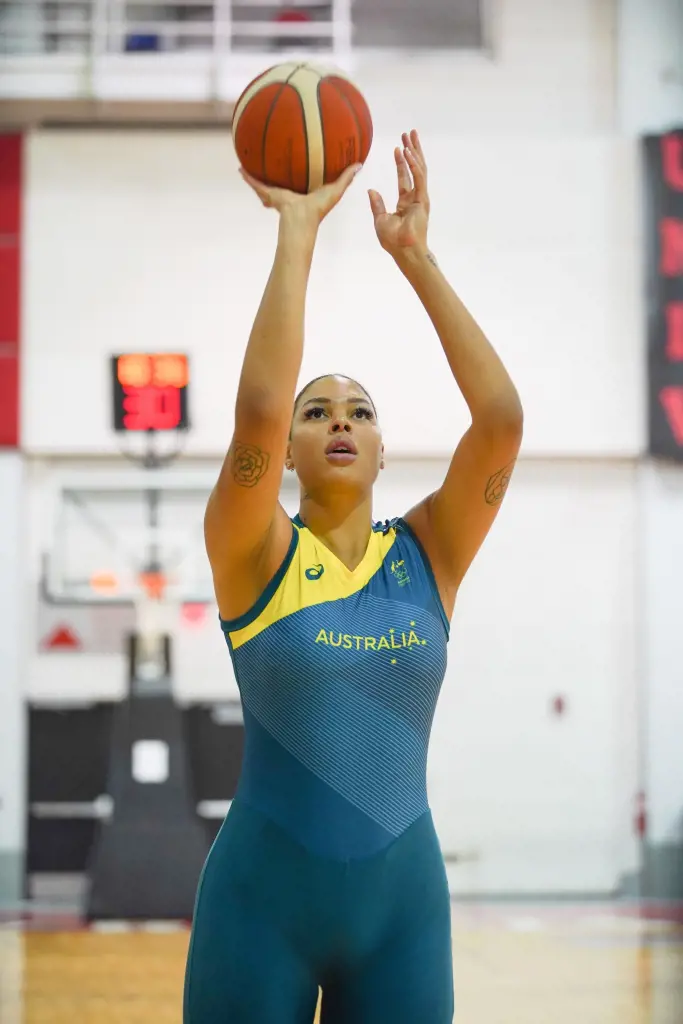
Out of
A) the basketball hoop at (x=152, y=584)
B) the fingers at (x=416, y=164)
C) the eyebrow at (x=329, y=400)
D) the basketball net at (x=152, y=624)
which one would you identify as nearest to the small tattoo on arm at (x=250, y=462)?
the eyebrow at (x=329, y=400)

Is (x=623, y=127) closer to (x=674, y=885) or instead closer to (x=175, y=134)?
(x=175, y=134)

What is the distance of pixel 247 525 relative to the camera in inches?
72.4

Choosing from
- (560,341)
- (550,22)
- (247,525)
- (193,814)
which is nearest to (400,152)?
(247,525)

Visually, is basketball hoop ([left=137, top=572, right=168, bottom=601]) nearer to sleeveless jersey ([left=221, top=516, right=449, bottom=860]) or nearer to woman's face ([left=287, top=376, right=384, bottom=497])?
woman's face ([left=287, top=376, right=384, bottom=497])

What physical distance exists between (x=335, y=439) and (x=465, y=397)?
23 cm

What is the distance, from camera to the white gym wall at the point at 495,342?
7.41 meters

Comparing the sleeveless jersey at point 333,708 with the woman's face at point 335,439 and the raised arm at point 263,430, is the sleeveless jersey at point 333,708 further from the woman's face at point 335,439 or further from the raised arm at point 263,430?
the woman's face at point 335,439

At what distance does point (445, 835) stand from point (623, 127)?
458 centimetres

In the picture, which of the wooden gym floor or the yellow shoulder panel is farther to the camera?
the wooden gym floor

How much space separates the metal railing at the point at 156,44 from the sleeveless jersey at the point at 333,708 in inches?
230

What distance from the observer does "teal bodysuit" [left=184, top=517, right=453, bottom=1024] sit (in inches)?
70.6

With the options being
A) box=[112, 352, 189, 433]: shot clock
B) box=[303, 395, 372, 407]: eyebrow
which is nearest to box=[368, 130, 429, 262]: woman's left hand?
box=[303, 395, 372, 407]: eyebrow

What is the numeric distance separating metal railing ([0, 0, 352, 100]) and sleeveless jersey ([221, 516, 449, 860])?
583 centimetres

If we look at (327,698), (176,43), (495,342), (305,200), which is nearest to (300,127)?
(305,200)
